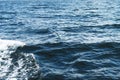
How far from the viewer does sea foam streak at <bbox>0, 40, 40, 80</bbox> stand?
11473mm

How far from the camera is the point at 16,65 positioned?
505 inches

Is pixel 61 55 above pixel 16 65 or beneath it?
above

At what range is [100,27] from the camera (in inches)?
1036

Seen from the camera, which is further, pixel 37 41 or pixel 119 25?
pixel 119 25

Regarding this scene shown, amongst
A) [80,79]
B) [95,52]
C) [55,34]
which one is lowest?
[80,79]

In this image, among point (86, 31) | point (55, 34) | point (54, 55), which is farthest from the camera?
point (86, 31)

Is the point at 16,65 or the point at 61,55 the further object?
the point at 61,55

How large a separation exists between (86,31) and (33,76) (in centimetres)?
1311

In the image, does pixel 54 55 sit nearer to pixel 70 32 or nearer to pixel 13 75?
pixel 13 75

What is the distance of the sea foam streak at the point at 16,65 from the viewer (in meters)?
11.5

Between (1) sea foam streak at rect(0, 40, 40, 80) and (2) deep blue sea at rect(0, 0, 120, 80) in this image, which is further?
(2) deep blue sea at rect(0, 0, 120, 80)

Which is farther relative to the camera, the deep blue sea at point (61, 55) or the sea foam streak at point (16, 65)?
the deep blue sea at point (61, 55)

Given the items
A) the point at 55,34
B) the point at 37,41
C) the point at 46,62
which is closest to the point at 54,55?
the point at 46,62

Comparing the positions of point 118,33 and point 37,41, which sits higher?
point 118,33
